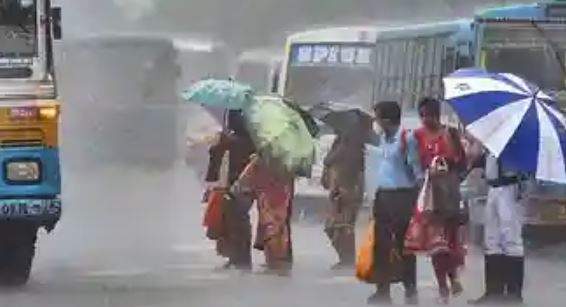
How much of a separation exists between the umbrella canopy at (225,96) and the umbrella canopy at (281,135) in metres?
0.09

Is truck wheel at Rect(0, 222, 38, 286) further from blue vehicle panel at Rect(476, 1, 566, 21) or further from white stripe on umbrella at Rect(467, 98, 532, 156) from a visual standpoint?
blue vehicle panel at Rect(476, 1, 566, 21)

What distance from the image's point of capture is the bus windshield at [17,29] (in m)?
11.6

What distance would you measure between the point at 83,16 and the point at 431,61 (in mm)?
15115

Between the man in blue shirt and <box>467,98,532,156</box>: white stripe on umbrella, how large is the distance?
0.53 metres

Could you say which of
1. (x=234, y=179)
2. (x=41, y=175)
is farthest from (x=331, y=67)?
(x=41, y=175)

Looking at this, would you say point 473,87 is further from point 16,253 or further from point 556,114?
point 16,253

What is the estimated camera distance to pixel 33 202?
11.5m

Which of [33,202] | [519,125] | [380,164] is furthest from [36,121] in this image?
[519,125]

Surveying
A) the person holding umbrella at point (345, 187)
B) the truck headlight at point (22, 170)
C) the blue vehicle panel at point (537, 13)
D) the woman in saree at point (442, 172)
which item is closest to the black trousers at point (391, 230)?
the woman in saree at point (442, 172)

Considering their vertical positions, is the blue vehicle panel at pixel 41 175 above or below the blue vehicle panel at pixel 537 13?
below

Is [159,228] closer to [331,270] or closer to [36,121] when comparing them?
[331,270]

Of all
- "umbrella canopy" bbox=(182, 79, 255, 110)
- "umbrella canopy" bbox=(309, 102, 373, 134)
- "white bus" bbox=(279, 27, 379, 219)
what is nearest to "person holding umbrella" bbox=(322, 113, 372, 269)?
"umbrella canopy" bbox=(309, 102, 373, 134)

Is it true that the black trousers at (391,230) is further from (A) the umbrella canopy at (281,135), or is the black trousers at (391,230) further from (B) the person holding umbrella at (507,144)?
(A) the umbrella canopy at (281,135)

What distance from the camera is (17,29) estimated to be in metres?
11.7
